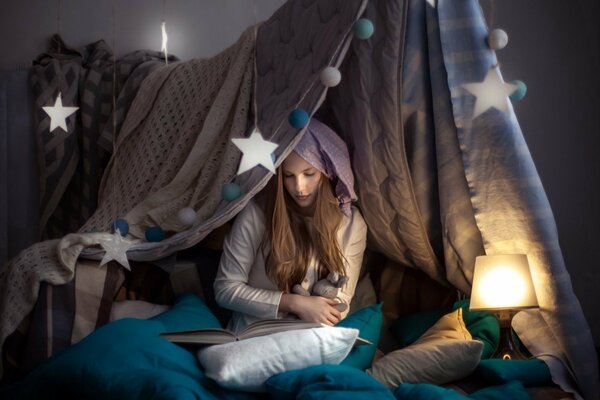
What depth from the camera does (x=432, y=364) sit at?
6.93 ft

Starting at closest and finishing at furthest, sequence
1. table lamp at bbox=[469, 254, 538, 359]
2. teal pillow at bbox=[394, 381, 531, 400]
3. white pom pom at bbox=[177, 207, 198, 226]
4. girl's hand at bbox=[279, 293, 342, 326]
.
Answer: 1. teal pillow at bbox=[394, 381, 531, 400]
2. table lamp at bbox=[469, 254, 538, 359]
3. girl's hand at bbox=[279, 293, 342, 326]
4. white pom pom at bbox=[177, 207, 198, 226]

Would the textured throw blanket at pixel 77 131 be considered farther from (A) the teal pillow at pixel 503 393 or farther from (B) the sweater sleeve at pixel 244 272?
(A) the teal pillow at pixel 503 393

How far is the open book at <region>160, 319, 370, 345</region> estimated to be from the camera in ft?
6.56

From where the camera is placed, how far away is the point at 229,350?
6.15 ft

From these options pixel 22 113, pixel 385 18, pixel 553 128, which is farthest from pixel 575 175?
pixel 22 113

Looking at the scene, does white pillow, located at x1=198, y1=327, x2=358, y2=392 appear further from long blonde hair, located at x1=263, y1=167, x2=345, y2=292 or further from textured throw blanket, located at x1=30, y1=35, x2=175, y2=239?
textured throw blanket, located at x1=30, y1=35, x2=175, y2=239

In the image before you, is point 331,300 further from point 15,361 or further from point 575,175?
point 575,175

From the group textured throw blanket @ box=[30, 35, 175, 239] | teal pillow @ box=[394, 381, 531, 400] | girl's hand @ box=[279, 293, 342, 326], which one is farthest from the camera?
textured throw blanket @ box=[30, 35, 175, 239]

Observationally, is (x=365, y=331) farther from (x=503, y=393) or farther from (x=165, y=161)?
(x=165, y=161)

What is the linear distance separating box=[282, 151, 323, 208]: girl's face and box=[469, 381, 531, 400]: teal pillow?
Result: 2.60 ft

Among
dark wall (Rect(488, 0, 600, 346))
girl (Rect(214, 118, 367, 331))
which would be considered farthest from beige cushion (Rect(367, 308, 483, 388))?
dark wall (Rect(488, 0, 600, 346))

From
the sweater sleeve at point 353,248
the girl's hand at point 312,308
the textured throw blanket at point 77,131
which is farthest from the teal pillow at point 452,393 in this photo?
the textured throw blanket at point 77,131

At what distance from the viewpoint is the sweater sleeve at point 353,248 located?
2545 mm

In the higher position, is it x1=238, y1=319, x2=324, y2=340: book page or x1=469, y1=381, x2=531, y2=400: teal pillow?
x1=238, y1=319, x2=324, y2=340: book page
